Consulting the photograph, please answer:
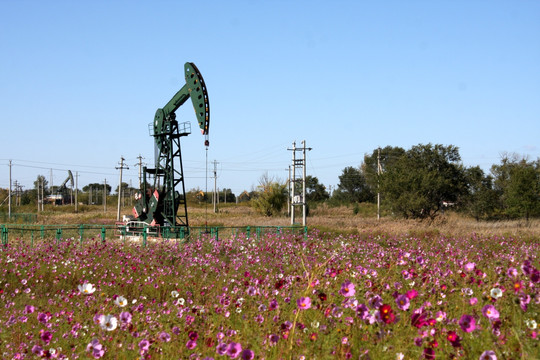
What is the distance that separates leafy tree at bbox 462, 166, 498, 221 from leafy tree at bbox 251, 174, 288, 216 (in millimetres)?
16199

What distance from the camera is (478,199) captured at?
40625mm

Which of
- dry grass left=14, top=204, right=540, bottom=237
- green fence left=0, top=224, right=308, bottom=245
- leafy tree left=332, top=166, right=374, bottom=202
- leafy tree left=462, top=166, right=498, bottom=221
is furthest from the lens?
leafy tree left=332, top=166, right=374, bottom=202

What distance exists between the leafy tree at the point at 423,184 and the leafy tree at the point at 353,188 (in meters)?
32.0

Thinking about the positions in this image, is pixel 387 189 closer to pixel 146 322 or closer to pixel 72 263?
pixel 72 263

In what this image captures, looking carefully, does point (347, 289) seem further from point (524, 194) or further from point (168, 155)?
point (524, 194)

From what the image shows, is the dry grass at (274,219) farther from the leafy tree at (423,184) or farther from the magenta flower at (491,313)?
the magenta flower at (491,313)

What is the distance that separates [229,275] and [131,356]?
10.0 feet

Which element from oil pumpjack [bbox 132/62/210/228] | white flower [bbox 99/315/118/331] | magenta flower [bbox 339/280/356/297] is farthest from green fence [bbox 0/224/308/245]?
magenta flower [bbox 339/280/356/297]

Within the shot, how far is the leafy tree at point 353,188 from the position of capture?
73.3 meters

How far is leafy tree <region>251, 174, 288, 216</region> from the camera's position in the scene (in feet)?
156

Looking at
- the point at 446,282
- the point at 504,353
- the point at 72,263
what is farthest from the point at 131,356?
the point at 72,263

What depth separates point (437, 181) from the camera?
35.8 m

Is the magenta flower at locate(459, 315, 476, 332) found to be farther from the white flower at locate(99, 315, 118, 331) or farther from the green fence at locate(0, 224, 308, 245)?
the green fence at locate(0, 224, 308, 245)

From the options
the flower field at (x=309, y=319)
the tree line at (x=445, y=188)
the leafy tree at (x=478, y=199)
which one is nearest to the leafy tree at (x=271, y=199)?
the tree line at (x=445, y=188)
